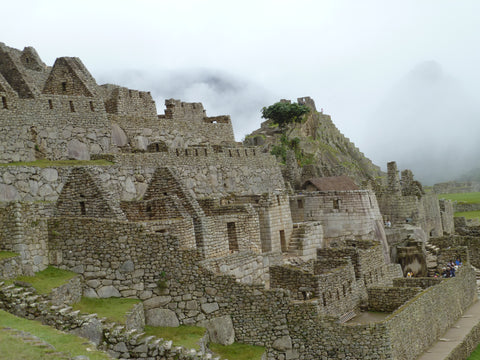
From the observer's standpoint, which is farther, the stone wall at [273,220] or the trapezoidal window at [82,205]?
the stone wall at [273,220]

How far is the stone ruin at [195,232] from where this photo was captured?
1461cm

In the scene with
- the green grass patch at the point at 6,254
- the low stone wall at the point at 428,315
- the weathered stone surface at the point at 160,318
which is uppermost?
the green grass patch at the point at 6,254

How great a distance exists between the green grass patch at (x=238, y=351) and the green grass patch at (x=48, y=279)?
4.33 metres

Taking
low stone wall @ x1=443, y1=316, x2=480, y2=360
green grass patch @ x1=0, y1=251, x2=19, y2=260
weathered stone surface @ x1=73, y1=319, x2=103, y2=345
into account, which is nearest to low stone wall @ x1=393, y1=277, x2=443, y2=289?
low stone wall @ x1=443, y1=316, x2=480, y2=360

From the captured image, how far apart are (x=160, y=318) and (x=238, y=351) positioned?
2.36 m

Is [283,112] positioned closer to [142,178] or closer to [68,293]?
[142,178]

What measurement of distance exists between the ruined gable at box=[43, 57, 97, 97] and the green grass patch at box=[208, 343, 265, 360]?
51.9ft

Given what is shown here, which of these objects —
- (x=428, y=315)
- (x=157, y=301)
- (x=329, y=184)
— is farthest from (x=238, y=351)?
(x=329, y=184)

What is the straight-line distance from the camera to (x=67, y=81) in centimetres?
2620

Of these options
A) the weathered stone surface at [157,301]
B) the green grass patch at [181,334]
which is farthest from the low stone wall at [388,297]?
the weathered stone surface at [157,301]

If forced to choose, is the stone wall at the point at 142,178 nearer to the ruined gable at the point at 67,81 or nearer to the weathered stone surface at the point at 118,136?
the weathered stone surface at the point at 118,136

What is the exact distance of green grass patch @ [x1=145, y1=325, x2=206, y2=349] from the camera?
13352mm

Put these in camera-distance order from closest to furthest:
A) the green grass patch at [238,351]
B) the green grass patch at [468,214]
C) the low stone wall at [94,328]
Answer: the low stone wall at [94,328], the green grass patch at [238,351], the green grass patch at [468,214]

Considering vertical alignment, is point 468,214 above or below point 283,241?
below
